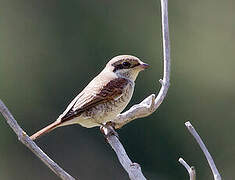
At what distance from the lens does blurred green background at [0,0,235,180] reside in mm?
17656

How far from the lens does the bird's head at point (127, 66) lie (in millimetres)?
6461

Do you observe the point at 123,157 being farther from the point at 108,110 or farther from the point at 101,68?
the point at 101,68

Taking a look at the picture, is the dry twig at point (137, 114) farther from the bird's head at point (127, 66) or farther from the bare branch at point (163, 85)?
the bird's head at point (127, 66)

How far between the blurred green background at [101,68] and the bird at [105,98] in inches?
373

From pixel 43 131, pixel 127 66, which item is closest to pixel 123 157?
pixel 43 131

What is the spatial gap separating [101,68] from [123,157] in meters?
13.4

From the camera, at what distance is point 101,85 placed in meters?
6.54

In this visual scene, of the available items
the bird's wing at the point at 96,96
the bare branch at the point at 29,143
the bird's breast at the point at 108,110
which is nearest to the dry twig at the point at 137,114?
the bare branch at the point at 29,143

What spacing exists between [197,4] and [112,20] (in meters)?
2.52

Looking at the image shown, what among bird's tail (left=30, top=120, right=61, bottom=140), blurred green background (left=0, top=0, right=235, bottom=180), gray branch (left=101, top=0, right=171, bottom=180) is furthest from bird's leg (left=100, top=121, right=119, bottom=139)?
blurred green background (left=0, top=0, right=235, bottom=180)

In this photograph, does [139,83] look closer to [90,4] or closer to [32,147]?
[90,4]

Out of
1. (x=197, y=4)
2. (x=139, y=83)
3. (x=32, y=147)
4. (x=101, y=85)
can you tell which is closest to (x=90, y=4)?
(x=197, y=4)

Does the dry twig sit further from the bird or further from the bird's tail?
the bird's tail

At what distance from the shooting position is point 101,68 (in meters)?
18.6
